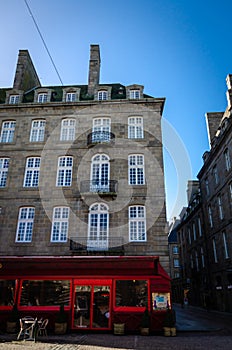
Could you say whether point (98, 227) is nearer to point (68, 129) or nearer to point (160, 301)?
point (160, 301)

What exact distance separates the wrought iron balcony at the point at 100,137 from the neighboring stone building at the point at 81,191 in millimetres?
62

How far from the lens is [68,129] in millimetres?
18438

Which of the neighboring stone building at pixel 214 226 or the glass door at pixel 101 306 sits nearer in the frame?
the glass door at pixel 101 306

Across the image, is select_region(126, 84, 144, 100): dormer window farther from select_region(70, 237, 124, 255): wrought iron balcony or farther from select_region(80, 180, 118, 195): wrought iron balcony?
select_region(70, 237, 124, 255): wrought iron balcony

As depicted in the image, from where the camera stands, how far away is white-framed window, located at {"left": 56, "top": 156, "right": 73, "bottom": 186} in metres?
16.8

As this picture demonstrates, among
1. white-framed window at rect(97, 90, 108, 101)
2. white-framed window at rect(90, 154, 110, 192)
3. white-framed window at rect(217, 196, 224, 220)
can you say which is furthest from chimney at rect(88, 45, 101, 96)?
white-framed window at rect(217, 196, 224, 220)

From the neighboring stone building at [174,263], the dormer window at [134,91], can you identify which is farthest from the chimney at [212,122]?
the neighboring stone building at [174,263]

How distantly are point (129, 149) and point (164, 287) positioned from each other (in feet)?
26.9

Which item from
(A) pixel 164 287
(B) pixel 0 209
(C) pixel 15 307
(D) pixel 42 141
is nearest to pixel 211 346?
(A) pixel 164 287

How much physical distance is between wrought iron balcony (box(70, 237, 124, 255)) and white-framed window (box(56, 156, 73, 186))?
3410 mm

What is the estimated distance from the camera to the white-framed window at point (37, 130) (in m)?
18.3

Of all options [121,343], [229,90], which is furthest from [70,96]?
[121,343]

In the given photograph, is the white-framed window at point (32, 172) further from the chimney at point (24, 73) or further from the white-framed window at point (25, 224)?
the chimney at point (24, 73)

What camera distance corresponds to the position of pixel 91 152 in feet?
57.1
